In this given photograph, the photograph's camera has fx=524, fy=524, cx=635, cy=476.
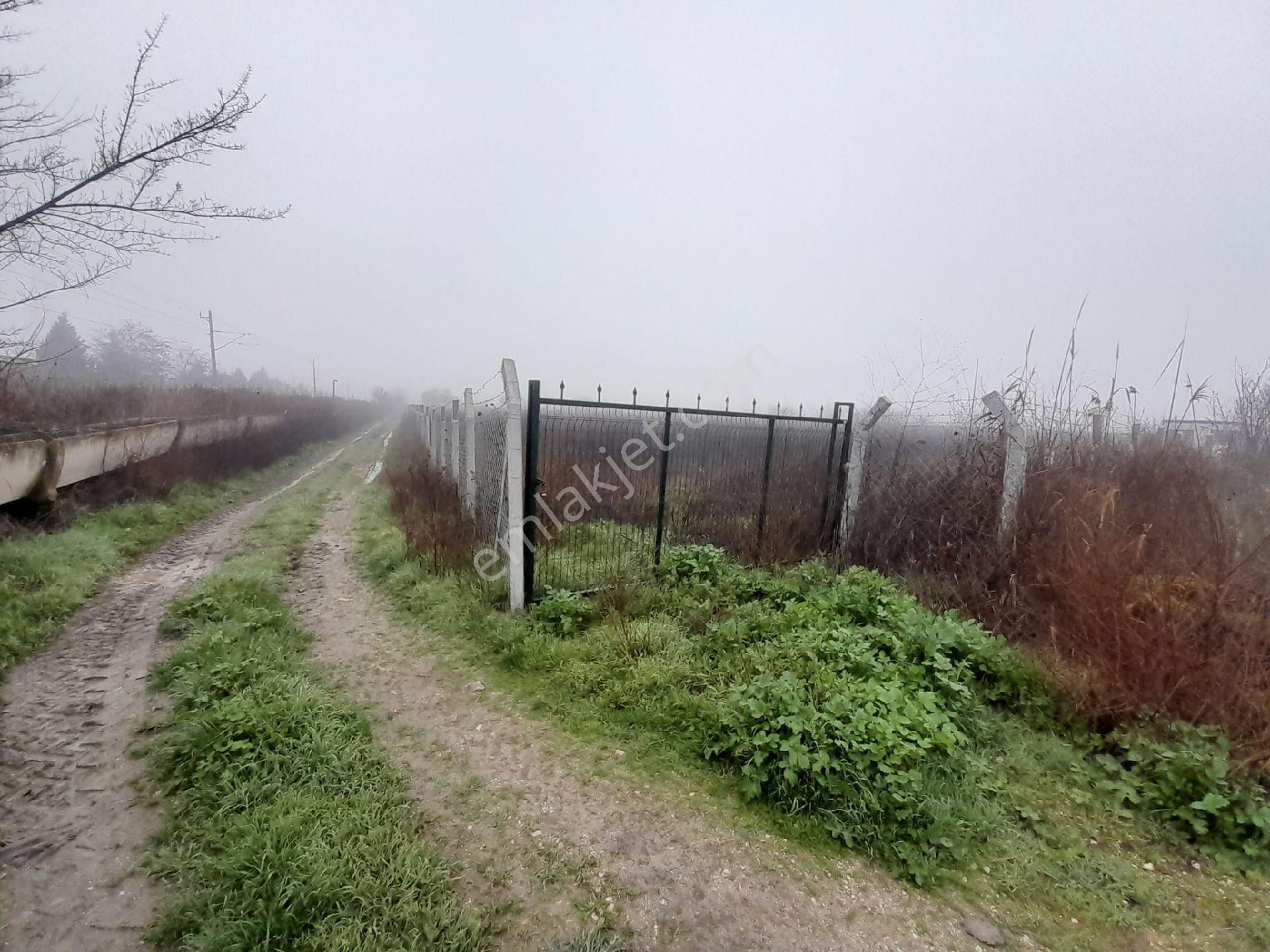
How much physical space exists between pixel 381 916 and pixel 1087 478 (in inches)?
266

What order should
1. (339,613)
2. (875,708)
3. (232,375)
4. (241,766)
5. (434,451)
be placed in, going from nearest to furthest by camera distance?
(241,766) < (875,708) < (339,613) < (434,451) < (232,375)

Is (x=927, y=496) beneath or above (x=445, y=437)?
beneath

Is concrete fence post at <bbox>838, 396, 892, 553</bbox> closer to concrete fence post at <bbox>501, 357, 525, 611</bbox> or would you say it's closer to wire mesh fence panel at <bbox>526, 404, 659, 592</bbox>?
wire mesh fence panel at <bbox>526, 404, 659, 592</bbox>

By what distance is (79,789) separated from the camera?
274 centimetres

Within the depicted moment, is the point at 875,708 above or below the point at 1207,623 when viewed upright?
→ below

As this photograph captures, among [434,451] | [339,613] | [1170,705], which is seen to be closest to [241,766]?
[339,613]

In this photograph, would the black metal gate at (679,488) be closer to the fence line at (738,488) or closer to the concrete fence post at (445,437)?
the fence line at (738,488)

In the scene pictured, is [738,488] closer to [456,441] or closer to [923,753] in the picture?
[923,753]

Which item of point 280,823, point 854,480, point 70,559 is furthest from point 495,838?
point 70,559

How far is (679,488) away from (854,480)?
2191 millimetres

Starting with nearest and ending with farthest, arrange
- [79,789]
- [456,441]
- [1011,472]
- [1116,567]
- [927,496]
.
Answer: [79,789] < [1116,567] < [1011,472] < [927,496] < [456,441]

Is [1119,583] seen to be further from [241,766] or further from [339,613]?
[339,613]

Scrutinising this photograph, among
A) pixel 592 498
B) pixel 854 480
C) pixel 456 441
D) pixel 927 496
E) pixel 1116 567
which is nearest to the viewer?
pixel 1116 567

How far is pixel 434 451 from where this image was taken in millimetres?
12758
